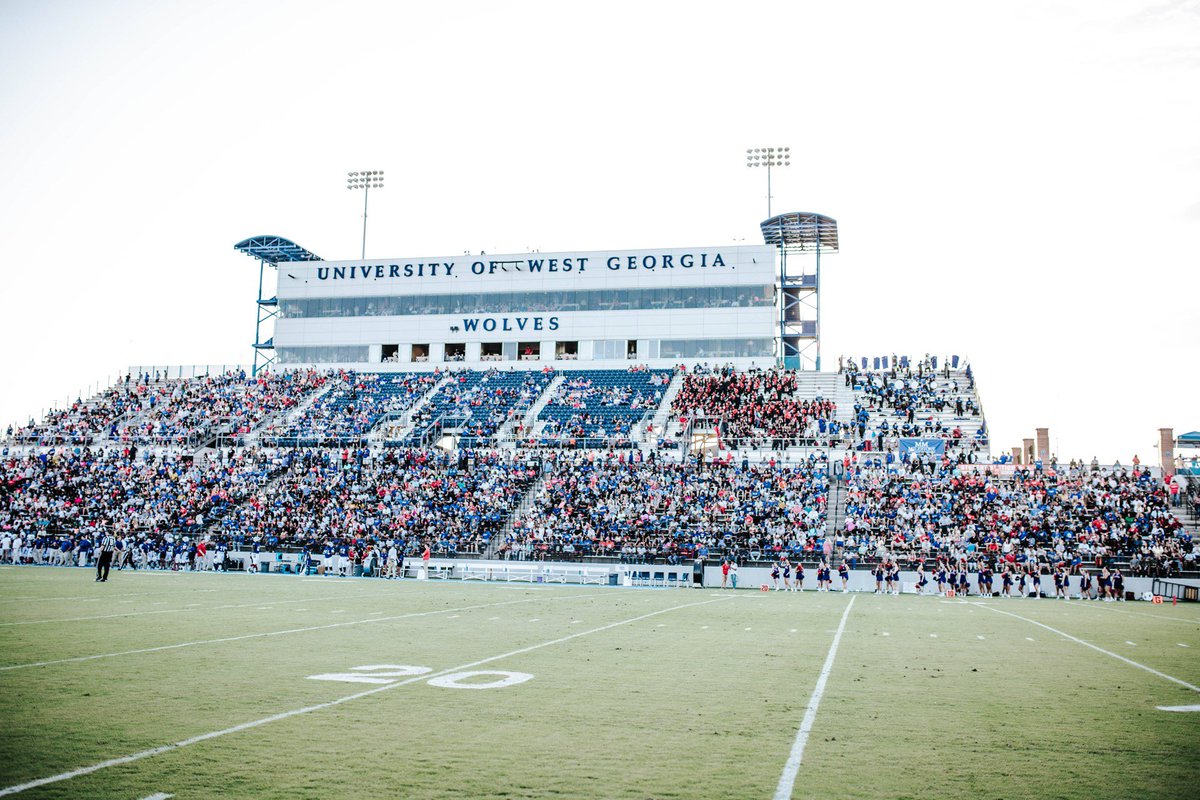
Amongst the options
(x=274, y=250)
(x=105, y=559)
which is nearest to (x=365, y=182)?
(x=274, y=250)

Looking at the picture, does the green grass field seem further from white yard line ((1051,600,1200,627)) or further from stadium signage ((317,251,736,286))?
stadium signage ((317,251,736,286))

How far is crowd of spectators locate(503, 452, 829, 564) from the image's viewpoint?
136ft

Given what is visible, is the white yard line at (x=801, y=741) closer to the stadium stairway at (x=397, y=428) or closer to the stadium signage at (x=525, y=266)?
the stadium stairway at (x=397, y=428)

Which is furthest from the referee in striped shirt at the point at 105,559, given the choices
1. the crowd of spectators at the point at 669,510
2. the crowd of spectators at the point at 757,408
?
the crowd of spectators at the point at 757,408

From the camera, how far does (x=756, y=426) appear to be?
52375 millimetres

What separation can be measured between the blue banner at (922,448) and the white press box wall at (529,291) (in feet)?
48.1

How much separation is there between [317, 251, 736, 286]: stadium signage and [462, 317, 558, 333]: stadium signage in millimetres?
3198

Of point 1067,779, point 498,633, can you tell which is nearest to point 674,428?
point 498,633

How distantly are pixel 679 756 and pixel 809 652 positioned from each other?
797cm

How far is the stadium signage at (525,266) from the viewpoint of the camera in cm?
6316

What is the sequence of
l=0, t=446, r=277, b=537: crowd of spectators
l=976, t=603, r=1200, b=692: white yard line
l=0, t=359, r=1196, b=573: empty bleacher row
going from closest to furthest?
l=976, t=603, r=1200, b=692: white yard line < l=0, t=359, r=1196, b=573: empty bleacher row < l=0, t=446, r=277, b=537: crowd of spectators

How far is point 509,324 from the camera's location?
65.2 meters

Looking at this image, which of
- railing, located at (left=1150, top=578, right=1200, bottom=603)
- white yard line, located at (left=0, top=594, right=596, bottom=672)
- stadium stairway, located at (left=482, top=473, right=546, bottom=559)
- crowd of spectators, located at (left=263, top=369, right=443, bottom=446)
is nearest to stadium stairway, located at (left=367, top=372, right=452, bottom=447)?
crowd of spectators, located at (left=263, top=369, right=443, bottom=446)

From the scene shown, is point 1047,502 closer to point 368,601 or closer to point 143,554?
point 368,601
